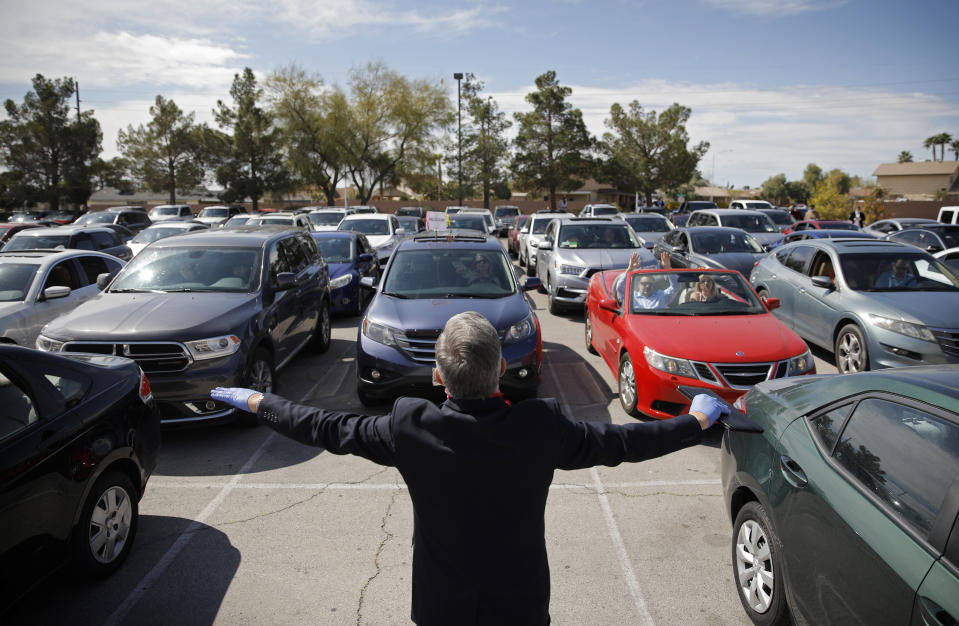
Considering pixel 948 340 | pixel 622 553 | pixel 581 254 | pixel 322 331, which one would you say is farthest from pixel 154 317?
pixel 948 340

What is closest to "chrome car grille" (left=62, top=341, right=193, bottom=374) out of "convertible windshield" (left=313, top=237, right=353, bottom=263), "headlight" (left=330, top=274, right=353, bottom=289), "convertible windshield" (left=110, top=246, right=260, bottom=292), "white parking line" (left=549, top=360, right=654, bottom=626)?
"convertible windshield" (left=110, top=246, right=260, bottom=292)

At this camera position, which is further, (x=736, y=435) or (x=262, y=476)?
(x=262, y=476)

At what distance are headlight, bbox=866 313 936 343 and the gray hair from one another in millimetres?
7061

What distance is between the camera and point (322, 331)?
362 inches

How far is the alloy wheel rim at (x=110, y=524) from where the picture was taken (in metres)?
3.53

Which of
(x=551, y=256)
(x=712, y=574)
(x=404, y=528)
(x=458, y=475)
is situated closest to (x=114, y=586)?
(x=404, y=528)

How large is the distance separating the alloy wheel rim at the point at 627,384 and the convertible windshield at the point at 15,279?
25.6 feet

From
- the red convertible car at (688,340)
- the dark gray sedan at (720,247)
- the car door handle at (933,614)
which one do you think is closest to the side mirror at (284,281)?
the red convertible car at (688,340)

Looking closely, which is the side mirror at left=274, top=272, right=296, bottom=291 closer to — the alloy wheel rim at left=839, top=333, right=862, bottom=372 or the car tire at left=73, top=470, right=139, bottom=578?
the car tire at left=73, top=470, right=139, bottom=578

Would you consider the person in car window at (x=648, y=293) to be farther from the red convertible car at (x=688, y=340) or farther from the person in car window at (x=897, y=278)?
the person in car window at (x=897, y=278)

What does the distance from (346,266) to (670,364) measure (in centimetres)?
819

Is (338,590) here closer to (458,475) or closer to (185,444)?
(458,475)

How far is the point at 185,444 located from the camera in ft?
18.9

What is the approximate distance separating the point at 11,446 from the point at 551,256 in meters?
10.4
